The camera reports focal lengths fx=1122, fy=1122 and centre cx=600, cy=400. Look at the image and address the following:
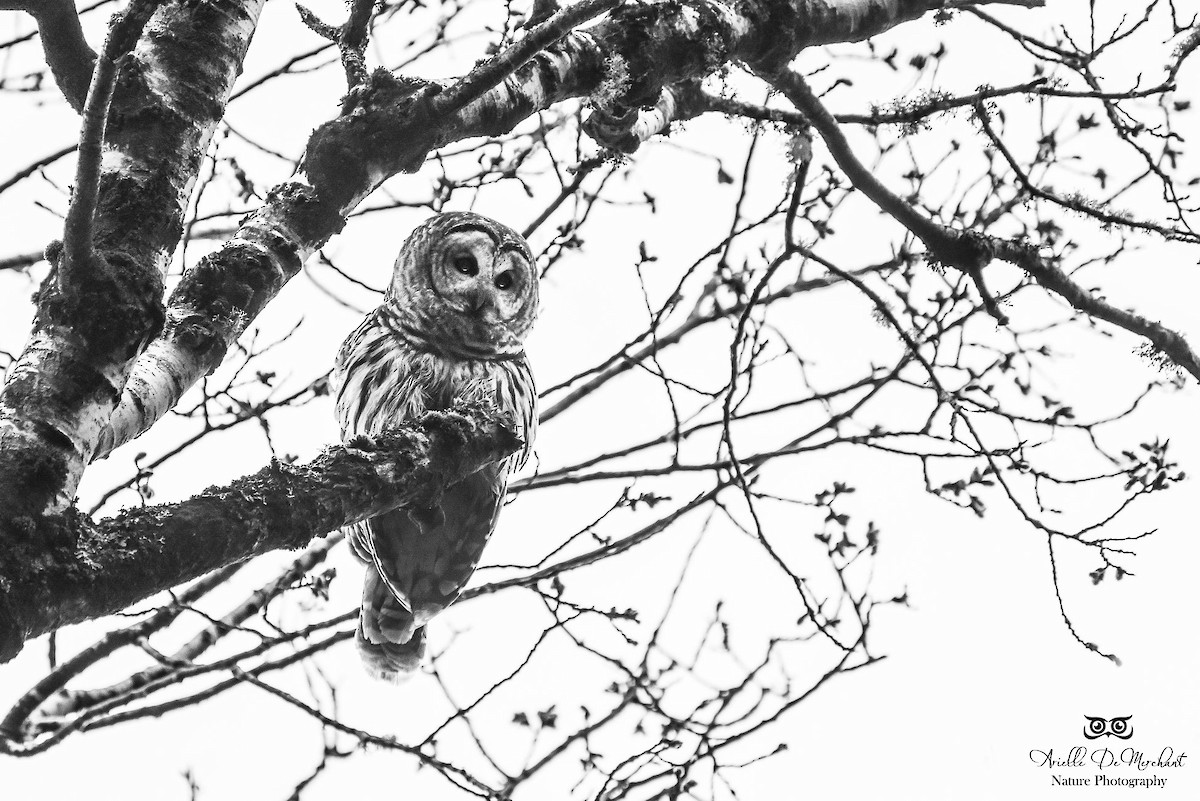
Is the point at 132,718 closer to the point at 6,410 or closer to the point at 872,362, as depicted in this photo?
the point at 6,410

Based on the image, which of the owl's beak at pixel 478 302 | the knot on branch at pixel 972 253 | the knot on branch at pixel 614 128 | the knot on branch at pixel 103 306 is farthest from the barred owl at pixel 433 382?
the knot on branch at pixel 103 306

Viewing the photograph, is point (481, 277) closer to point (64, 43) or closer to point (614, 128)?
point (614, 128)

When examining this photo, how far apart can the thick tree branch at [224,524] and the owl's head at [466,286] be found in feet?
4.07

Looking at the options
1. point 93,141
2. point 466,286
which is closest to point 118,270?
point 93,141

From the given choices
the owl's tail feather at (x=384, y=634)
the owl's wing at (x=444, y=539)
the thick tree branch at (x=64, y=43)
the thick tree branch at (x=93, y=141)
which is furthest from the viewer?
the owl's tail feather at (x=384, y=634)

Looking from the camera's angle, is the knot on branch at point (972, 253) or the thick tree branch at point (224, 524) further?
the knot on branch at point (972, 253)

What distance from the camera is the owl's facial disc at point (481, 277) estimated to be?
11.8 ft

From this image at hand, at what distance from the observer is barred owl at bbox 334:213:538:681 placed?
11.1 feet

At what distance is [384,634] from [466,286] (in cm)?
115

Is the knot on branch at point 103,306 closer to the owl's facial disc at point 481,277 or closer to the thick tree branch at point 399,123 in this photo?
the thick tree branch at point 399,123

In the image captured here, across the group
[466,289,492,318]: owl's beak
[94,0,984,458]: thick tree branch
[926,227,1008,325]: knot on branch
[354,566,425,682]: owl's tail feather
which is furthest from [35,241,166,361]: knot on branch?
[926,227,1008,325]: knot on branch

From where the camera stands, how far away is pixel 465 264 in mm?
3775

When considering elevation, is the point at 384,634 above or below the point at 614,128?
below

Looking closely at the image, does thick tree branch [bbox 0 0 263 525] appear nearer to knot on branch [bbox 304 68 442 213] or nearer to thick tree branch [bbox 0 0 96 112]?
knot on branch [bbox 304 68 442 213]
